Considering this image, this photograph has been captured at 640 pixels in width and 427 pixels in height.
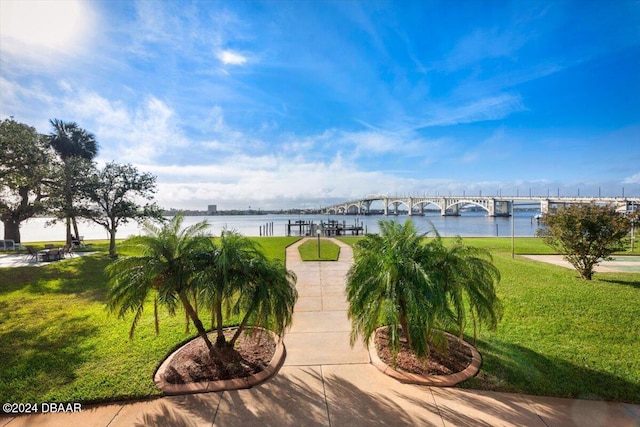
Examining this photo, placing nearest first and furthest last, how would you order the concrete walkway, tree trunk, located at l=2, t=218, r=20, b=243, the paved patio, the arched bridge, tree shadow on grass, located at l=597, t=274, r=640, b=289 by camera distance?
the concrete walkway
tree shadow on grass, located at l=597, t=274, r=640, b=289
the paved patio
tree trunk, located at l=2, t=218, r=20, b=243
the arched bridge

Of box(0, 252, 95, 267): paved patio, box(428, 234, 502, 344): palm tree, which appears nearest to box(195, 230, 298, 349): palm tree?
box(428, 234, 502, 344): palm tree

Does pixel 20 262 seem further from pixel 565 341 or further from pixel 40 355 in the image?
pixel 565 341

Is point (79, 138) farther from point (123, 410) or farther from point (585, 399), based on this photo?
point (585, 399)

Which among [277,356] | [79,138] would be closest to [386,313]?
[277,356]

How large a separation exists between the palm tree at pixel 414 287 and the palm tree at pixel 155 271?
2.97 m

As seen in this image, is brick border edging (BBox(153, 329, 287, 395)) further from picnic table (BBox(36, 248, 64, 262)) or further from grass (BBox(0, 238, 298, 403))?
picnic table (BBox(36, 248, 64, 262))

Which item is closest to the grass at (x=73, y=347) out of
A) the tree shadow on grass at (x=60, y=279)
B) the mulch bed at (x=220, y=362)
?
the tree shadow on grass at (x=60, y=279)

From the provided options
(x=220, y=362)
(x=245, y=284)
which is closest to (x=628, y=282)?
(x=245, y=284)

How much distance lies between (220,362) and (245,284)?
1683mm

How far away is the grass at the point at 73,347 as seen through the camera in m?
4.70

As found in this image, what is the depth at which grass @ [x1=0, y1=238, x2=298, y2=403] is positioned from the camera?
185 inches

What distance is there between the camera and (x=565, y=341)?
630 cm

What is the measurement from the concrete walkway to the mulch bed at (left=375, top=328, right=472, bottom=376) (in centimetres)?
39

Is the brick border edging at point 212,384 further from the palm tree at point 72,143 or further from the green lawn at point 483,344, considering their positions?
the palm tree at point 72,143
